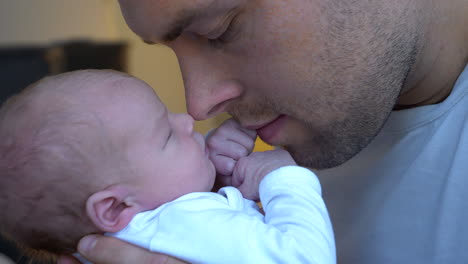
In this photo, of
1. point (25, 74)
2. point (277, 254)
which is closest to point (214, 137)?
point (277, 254)

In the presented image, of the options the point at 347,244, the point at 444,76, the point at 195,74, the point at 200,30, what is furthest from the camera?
the point at 347,244

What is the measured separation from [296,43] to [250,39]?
4.1 inches

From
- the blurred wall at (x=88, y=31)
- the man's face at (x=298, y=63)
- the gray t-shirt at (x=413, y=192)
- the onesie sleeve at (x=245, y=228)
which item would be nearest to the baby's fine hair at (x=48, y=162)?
the onesie sleeve at (x=245, y=228)

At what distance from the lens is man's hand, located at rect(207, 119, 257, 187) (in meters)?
1.17

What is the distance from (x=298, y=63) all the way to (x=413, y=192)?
0.47 meters

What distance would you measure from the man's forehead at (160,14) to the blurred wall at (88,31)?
3103mm

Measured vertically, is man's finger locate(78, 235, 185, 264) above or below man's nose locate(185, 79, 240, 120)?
below

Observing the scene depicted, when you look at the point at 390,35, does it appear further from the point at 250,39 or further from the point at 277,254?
the point at 277,254

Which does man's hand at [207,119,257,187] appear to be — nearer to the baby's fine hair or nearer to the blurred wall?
the baby's fine hair

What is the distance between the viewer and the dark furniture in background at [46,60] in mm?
3303

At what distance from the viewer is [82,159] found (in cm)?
93

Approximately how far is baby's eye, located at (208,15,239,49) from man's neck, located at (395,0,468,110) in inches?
19.9

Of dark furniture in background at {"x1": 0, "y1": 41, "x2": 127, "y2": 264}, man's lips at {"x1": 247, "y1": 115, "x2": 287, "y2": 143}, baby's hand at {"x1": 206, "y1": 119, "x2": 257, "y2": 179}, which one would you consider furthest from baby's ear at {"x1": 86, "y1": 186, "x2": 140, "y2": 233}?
dark furniture in background at {"x1": 0, "y1": 41, "x2": 127, "y2": 264}

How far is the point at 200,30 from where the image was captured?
1.04 metres
